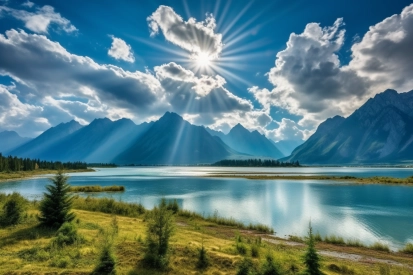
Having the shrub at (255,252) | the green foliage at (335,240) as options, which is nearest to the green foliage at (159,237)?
the shrub at (255,252)

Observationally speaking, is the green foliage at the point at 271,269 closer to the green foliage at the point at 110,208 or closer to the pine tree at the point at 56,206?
the pine tree at the point at 56,206

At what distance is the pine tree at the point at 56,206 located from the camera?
2183cm

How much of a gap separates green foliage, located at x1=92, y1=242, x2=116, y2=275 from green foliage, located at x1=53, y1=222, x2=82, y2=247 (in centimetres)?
520

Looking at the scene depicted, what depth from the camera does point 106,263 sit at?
45.0ft

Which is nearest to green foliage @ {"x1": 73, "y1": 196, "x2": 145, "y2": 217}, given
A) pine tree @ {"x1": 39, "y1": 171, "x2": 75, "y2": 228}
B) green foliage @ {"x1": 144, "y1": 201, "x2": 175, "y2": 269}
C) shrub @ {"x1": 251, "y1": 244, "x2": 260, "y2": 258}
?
pine tree @ {"x1": 39, "y1": 171, "x2": 75, "y2": 228}

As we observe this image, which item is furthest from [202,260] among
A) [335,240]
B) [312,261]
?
[335,240]

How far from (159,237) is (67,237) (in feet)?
23.1

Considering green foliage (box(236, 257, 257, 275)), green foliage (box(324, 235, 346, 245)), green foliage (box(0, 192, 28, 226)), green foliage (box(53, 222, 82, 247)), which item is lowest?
green foliage (box(324, 235, 346, 245))

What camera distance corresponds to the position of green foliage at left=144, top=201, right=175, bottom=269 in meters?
15.7

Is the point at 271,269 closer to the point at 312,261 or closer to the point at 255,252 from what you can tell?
the point at 312,261

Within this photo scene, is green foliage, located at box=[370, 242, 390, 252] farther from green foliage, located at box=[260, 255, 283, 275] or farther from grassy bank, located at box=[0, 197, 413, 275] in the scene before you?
green foliage, located at box=[260, 255, 283, 275]

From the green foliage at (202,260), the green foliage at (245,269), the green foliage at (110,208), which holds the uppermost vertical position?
the green foliage at (245,269)

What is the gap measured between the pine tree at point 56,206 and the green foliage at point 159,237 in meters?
10.3

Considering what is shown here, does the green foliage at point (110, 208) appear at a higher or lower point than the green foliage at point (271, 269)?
lower
